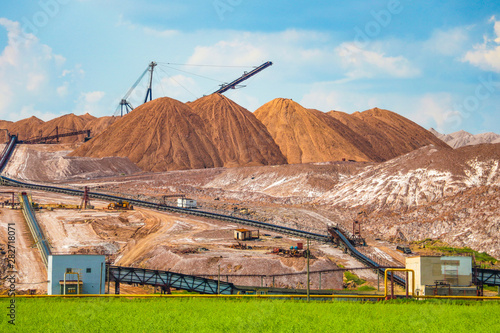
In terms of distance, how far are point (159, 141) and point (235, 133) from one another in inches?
956

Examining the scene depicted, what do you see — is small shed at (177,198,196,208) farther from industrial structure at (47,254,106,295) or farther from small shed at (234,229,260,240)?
industrial structure at (47,254,106,295)

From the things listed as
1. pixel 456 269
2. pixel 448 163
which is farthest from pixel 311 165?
pixel 456 269

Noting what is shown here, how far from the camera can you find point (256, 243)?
6291 cm

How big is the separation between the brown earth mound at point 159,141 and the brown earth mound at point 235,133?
11.4 feet

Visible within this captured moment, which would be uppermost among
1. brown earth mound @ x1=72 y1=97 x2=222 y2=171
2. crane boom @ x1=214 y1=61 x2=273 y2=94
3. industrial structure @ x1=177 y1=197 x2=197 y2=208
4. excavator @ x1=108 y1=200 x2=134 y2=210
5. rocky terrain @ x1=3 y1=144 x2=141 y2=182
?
crane boom @ x1=214 y1=61 x2=273 y2=94

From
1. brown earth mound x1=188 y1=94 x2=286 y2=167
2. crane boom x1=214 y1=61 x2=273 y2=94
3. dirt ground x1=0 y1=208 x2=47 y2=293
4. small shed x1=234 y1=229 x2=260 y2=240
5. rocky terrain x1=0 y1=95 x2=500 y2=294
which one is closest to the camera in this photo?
dirt ground x1=0 y1=208 x2=47 y2=293

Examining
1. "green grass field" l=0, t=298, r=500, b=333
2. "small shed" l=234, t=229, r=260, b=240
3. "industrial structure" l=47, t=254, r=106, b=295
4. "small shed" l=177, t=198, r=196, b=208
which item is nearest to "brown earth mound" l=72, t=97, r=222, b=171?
"small shed" l=177, t=198, r=196, b=208

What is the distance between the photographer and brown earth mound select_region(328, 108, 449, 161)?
559ft

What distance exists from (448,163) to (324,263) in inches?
1711

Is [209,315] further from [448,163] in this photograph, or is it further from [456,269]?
[448,163]

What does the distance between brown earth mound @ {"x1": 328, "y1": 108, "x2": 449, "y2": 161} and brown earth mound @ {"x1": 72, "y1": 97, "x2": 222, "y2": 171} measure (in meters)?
52.4

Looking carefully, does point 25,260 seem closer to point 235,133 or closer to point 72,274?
point 72,274

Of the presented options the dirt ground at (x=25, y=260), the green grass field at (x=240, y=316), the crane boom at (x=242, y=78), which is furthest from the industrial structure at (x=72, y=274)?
the crane boom at (x=242, y=78)

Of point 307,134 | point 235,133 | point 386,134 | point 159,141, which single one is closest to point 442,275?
point 159,141
